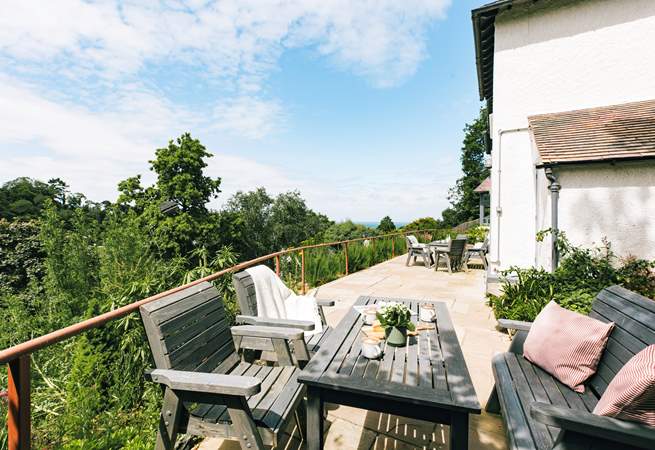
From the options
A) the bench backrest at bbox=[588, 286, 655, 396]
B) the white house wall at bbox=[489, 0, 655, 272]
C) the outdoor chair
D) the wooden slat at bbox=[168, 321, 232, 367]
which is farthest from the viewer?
the outdoor chair

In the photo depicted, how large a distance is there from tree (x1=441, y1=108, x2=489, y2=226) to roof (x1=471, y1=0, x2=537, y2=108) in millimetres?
28647

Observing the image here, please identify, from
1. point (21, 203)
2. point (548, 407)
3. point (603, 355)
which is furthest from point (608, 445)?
point (21, 203)

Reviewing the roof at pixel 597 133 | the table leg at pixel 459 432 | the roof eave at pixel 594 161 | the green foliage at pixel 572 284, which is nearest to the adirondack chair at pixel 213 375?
the table leg at pixel 459 432

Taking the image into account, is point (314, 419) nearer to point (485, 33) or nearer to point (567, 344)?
point (567, 344)

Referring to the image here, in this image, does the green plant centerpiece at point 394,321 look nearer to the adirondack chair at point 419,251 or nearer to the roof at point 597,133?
the roof at point 597,133

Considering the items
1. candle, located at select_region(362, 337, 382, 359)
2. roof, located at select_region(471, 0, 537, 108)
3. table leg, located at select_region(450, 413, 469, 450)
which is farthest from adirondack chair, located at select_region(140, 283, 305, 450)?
roof, located at select_region(471, 0, 537, 108)

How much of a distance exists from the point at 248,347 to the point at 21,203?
5015 cm

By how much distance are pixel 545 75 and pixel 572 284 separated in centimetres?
504

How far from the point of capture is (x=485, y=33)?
302 inches

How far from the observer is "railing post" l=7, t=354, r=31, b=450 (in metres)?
1.24

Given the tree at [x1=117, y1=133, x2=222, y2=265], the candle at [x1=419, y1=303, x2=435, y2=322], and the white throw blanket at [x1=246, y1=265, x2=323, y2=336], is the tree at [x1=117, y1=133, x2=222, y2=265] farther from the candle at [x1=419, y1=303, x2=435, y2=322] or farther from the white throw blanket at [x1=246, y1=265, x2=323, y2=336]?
the candle at [x1=419, y1=303, x2=435, y2=322]

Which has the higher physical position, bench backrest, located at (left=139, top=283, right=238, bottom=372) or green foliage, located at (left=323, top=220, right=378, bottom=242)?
bench backrest, located at (left=139, top=283, right=238, bottom=372)

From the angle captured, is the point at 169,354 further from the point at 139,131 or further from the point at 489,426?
the point at 139,131

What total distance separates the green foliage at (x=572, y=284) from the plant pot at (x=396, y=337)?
2651 mm
